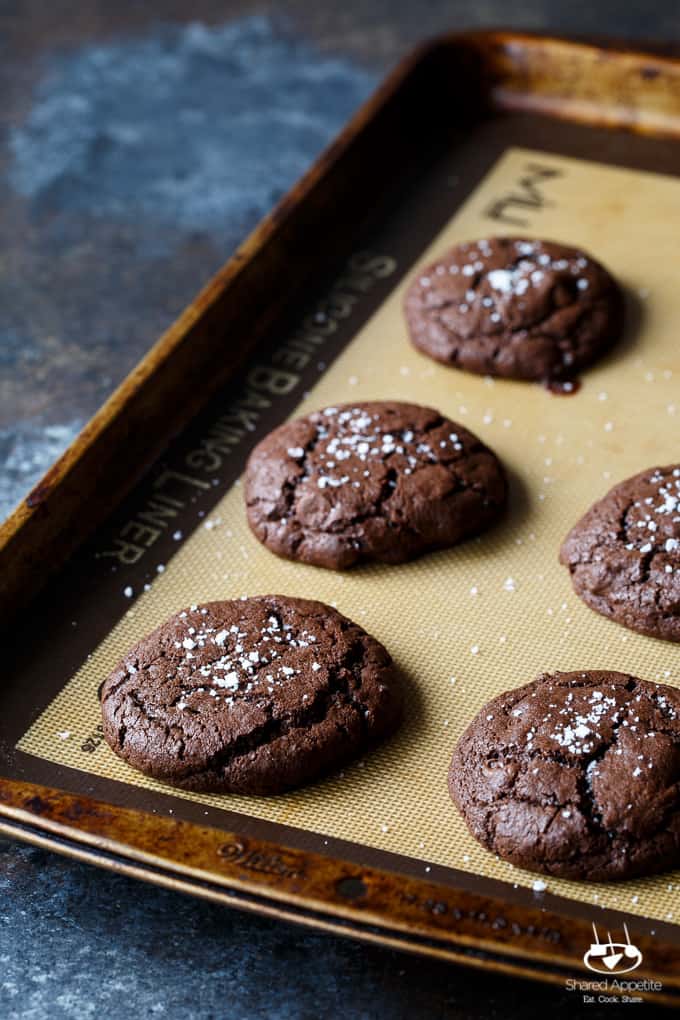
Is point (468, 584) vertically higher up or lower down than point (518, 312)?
lower down

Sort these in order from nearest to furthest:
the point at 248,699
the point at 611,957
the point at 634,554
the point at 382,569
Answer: the point at 611,957 → the point at 248,699 → the point at 634,554 → the point at 382,569

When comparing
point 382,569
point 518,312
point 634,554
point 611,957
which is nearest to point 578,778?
point 611,957

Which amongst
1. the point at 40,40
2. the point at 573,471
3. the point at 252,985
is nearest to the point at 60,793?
the point at 252,985

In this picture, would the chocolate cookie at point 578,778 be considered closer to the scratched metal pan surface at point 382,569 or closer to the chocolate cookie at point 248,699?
the scratched metal pan surface at point 382,569

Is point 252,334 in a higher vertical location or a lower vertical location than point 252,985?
higher

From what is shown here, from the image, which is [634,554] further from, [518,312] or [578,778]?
[518,312]

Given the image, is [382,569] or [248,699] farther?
[382,569]

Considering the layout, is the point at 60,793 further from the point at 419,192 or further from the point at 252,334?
the point at 419,192
